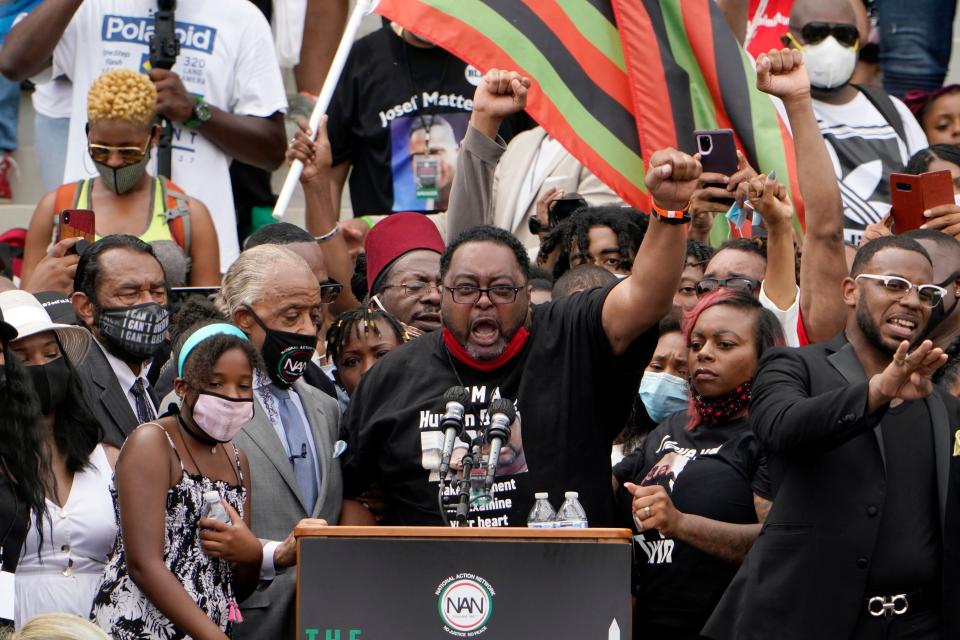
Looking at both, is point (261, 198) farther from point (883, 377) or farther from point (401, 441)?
point (883, 377)

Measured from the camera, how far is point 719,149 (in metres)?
7.08

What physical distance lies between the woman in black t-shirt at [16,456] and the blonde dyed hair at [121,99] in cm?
273

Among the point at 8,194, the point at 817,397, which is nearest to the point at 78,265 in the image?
the point at 817,397

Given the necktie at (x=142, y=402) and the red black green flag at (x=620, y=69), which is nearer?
the necktie at (x=142, y=402)

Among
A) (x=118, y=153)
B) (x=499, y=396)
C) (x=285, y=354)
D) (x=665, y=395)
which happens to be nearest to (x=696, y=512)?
(x=499, y=396)

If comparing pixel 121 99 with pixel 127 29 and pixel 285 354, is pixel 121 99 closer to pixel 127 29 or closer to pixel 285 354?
pixel 127 29

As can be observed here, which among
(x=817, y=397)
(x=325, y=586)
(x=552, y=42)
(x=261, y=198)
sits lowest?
(x=325, y=586)

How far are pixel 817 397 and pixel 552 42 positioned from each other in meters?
3.38

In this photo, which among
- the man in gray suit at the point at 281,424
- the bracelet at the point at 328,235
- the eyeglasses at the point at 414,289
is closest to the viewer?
the man in gray suit at the point at 281,424

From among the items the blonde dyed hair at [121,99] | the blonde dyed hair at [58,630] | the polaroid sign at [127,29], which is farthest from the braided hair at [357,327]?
the blonde dyed hair at [58,630]

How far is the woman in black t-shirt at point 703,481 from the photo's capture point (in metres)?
5.91

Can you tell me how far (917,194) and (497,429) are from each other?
98.7 inches

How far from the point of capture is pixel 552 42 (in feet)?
27.1

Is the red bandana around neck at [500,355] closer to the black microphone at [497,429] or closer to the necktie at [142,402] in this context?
the black microphone at [497,429]
